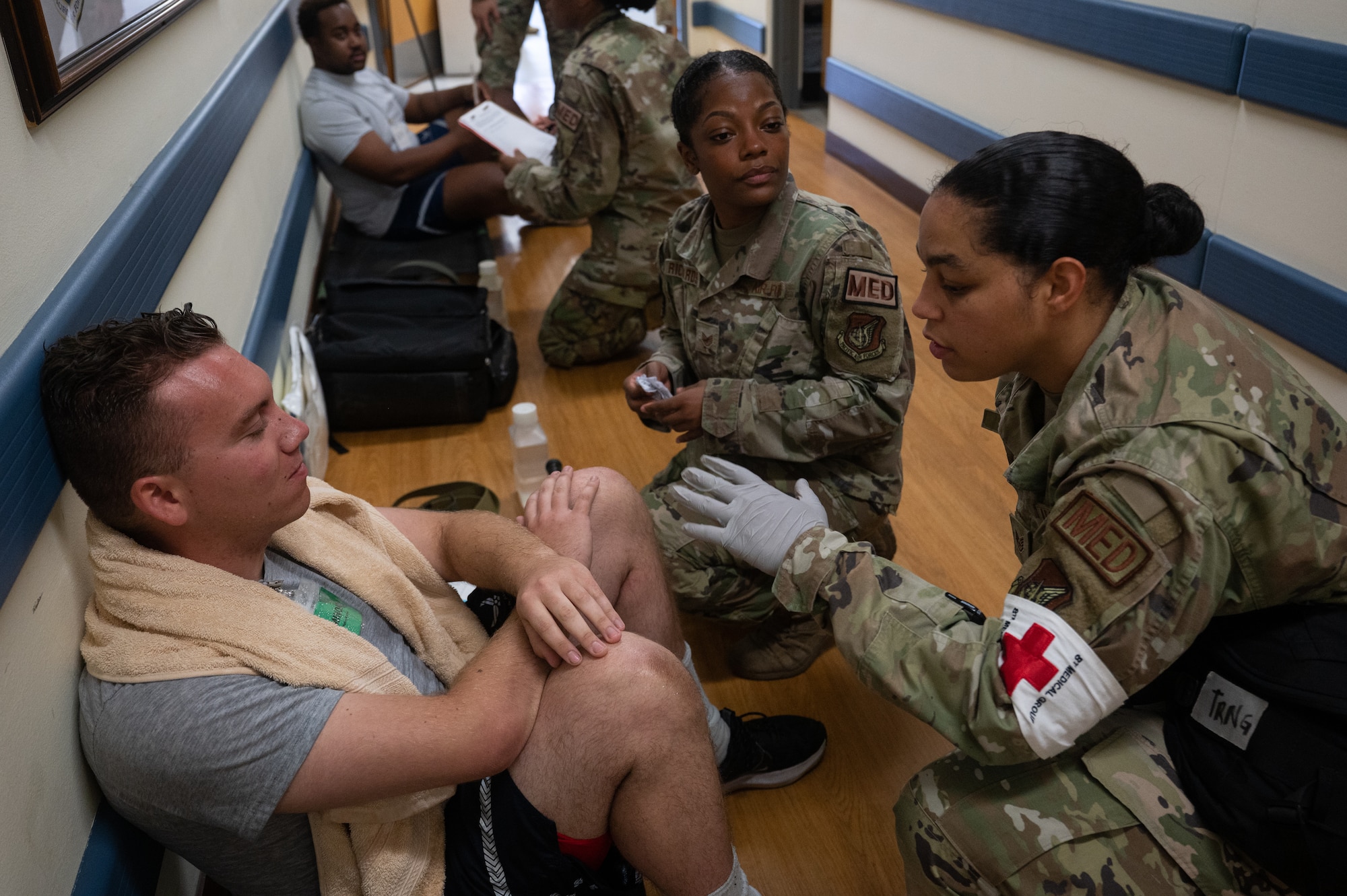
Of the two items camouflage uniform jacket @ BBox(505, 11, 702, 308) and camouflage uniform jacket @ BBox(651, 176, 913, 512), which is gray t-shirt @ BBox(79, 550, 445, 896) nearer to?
camouflage uniform jacket @ BBox(651, 176, 913, 512)

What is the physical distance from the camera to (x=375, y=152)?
3834 millimetres

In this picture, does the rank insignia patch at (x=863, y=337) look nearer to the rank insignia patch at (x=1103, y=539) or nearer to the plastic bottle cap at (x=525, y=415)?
the rank insignia patch at (x=1103, y=539)

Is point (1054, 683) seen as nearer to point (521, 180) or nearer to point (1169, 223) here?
point (1169, 223)

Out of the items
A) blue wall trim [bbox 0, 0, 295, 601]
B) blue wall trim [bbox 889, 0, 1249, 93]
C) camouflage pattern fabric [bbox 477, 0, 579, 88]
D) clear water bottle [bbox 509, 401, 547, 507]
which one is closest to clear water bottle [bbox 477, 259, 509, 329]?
clear water bottle [bbox 509, 401, 547, 507]

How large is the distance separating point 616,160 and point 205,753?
A: 251cm

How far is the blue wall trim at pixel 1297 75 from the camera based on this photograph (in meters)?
2.28

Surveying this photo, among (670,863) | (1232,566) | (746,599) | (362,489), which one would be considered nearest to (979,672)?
(1232,566)

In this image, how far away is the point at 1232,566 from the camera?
1.08m

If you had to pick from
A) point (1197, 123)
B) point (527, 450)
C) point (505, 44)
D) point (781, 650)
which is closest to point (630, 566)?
point (781, 650)

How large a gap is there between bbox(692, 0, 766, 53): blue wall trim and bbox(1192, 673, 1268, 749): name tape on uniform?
5.78 metres

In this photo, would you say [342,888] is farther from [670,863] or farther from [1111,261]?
[1111,261]

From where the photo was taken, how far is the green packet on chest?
4.15 ft

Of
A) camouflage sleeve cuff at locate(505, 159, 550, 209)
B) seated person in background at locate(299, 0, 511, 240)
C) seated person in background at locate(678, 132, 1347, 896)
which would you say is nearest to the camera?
seated person in background at locate(678, 132, 1347, 896)

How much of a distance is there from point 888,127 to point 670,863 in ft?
14.1
